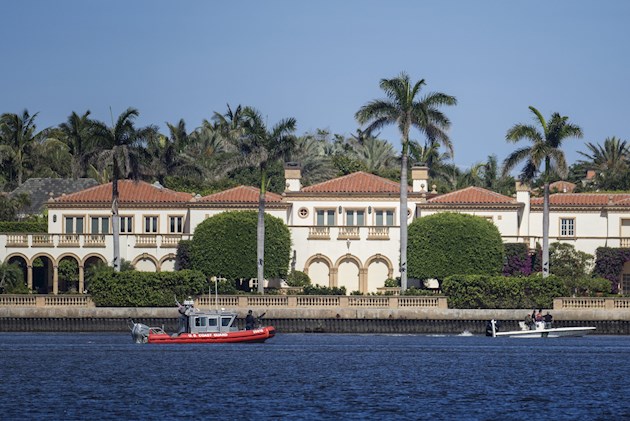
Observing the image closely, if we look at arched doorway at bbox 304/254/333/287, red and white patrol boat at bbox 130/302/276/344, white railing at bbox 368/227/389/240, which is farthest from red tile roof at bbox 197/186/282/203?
red and white patrol boat at bbox 130/302/276/344

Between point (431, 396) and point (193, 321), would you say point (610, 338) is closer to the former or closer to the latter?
point (193, 321)

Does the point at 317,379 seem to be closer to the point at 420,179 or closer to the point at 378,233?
the point at 378,233

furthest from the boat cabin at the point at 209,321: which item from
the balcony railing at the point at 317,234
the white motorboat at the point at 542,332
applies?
the balcony railing at the point at 317,234

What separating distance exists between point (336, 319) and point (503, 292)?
10.0 meters

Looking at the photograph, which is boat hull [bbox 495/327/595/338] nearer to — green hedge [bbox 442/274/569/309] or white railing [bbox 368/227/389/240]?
green hedge [bbox 442/274/569/309]

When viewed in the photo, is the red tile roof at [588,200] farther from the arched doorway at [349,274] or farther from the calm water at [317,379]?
the calm water at [317,379]

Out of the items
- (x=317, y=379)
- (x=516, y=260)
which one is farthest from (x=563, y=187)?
(x=317, y=379)

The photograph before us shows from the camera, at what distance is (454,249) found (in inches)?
4318

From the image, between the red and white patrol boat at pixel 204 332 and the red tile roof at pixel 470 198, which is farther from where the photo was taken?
the red tile roof at pixel 470 198

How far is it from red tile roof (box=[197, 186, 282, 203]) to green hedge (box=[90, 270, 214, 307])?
1813 centimetres

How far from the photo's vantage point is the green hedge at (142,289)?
98688mm

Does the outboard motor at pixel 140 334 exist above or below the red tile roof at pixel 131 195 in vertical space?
below

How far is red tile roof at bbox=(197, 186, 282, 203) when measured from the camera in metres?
117

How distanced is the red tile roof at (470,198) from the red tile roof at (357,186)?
322 centimetres
